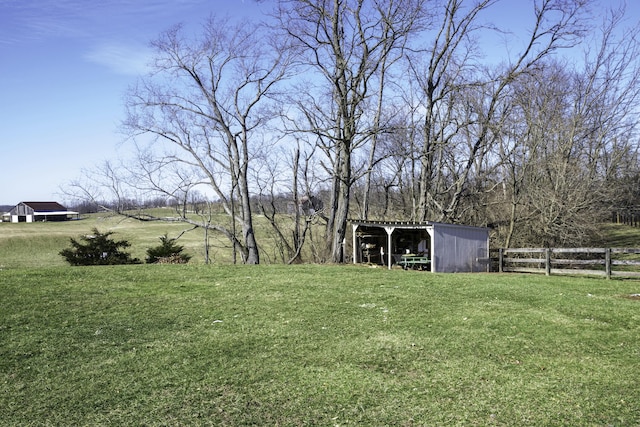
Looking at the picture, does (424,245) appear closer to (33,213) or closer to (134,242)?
(134,242)

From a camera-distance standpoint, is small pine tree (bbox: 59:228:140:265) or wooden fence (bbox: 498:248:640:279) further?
small pine tree (bbox: 59:228:140:265)

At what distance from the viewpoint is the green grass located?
5219 mm

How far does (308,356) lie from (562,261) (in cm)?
1420

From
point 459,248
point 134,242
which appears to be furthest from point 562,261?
point 134,242

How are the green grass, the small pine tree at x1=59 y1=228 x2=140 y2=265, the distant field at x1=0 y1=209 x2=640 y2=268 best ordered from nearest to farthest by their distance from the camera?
the green grass → the small pine tree at x1=59 y1=228 x2=140 y2=265 → the distant field at x1=0 y1=209 x2=640 y2=268

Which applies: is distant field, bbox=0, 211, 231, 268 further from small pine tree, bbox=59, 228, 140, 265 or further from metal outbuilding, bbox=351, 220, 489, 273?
metal outbuilding, bbox=351, 220, 489, 273

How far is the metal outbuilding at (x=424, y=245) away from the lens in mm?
18719

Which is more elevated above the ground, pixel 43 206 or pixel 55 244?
pixel 43 206

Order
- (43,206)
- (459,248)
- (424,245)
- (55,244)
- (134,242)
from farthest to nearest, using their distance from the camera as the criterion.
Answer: (43,206) < (134,242) < (55,244) < (424,245) < (459,248)

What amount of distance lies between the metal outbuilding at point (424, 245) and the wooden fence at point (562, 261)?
124 cm

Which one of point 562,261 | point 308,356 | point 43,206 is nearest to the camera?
point 308,356

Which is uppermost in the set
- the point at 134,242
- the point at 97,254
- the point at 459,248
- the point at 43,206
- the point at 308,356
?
the point at 43,206

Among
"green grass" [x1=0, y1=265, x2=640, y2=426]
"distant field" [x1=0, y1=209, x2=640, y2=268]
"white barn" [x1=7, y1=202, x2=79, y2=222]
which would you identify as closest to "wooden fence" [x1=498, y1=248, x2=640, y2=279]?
"green grass" [x1=0, y1=265, x2=640, y2=426]

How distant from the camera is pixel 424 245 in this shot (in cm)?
2091
